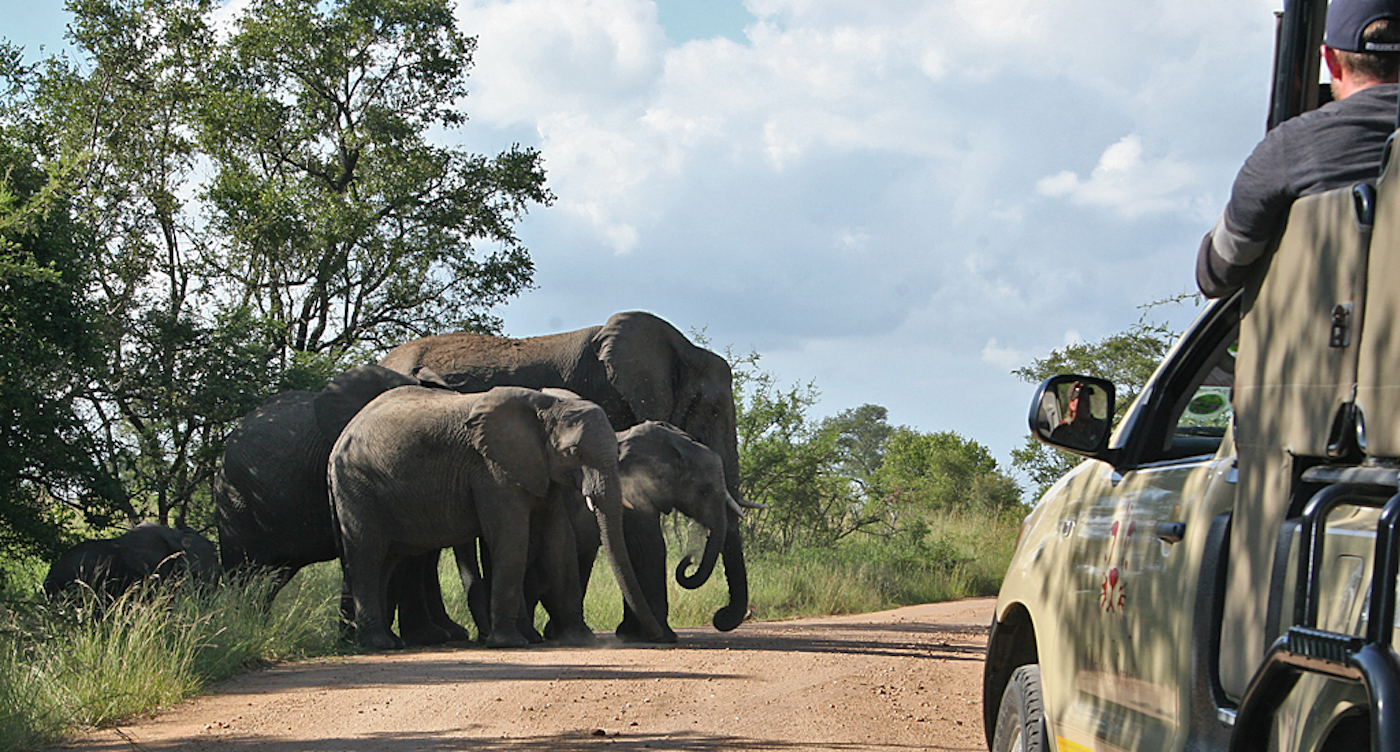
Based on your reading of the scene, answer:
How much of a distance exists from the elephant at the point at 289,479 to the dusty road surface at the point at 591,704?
13.9 feet

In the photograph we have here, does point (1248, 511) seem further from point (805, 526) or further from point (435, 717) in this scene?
point (805, 526)

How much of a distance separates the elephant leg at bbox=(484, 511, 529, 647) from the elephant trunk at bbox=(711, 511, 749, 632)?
8.04 ft

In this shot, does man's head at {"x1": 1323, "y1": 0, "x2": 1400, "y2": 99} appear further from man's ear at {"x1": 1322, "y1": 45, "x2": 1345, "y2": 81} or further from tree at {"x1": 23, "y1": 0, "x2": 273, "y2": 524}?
tree at {"x1": 23, "y1": 0, "x2": 273, "y2": 524}

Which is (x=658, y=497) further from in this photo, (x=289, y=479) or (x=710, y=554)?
(x=289, y=479)

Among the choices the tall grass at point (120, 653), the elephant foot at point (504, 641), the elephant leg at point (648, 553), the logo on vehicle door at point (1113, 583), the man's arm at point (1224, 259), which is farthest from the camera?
the elephant leg at point (648, 553)

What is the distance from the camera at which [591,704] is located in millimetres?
7918

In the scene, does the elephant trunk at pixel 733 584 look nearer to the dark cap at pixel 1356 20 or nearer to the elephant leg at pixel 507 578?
the elephant leg at pixel 507 578

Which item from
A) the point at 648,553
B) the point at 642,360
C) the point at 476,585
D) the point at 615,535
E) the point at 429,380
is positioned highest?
the point at 642,360

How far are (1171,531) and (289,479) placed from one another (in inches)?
515

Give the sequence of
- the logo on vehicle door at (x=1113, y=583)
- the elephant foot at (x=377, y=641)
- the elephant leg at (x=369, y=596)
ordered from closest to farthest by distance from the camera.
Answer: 1. the logo on vehicle door at (x=1113, y=583)
2. the elephant foot at (x=377, y=641)
3. the elephant leg at (x=369, y=596)

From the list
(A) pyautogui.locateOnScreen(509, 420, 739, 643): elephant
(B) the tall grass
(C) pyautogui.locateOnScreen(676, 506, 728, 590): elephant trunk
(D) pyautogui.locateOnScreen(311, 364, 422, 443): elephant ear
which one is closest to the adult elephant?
(D) pyautogui.locateOnScreen(311, 364, 422, 443): elephant ear

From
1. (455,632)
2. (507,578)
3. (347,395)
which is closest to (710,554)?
(507,578)

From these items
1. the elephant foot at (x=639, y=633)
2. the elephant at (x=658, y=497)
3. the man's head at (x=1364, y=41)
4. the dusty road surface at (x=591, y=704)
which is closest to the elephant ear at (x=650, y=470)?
the elephant at (x=658, y=497)

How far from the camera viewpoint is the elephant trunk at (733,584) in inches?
565
